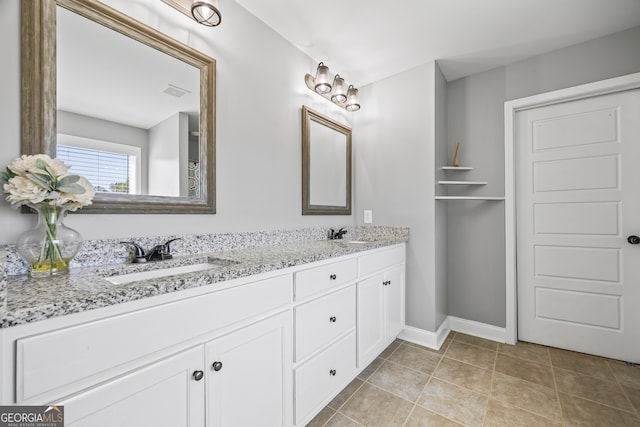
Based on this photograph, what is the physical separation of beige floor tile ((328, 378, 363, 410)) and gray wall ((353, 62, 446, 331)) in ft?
2.94

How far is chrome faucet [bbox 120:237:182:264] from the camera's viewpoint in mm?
1217

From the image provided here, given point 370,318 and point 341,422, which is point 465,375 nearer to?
point 370,318

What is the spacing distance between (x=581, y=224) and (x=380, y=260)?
172 cm

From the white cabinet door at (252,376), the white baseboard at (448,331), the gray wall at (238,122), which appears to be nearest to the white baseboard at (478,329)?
the white baseboard at (448,331)

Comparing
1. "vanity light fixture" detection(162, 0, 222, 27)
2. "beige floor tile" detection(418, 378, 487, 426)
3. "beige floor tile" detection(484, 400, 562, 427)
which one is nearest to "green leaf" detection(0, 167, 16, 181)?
"vanity light fixture" detection(162, 0, 222, 27)

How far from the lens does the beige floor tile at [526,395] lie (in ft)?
5.19

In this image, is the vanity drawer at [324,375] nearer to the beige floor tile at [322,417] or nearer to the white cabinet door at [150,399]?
the beige floor tile at [322,417]

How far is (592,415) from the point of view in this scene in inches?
60.5

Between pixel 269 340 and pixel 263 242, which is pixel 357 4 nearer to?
pixel 263 242

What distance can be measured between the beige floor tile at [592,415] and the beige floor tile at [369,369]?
1.08 m

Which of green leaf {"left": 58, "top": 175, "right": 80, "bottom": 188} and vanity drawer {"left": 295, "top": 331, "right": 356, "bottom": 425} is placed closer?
green leaf {"left": 58, "top": 175, "right": 80, "bottom": 188}

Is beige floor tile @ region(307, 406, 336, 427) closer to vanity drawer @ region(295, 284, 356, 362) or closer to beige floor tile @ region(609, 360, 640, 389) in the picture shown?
vanity drawer @ region(295, 284, 356, 362)

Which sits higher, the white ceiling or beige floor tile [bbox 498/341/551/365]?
the white ceiling

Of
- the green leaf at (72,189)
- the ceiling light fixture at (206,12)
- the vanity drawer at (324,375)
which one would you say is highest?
the ceiling light fixture at (206,12)
